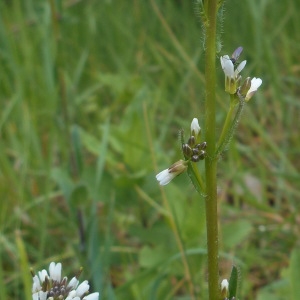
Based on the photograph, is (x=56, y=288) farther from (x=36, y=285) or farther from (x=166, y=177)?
(x=166, y=177)

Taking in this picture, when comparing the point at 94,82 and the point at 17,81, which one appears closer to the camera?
the point at 17,81

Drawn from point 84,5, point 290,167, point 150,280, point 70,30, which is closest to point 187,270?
point 150,280

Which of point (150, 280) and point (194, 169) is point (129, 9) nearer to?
point (150, 280)

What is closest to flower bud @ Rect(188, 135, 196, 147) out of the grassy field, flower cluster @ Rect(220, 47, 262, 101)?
flower cluster @ Rect(220, 47, 262, 101)

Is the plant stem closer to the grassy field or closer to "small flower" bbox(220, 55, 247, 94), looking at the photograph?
"small flower" bbox(220, 55, 247, 94)

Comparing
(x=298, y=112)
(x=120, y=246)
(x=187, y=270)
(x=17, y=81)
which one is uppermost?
(x=17, y=81)

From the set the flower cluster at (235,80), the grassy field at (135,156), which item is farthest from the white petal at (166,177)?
the grassy field at (135,156)
